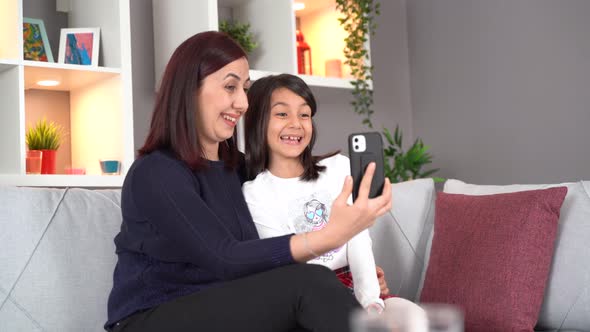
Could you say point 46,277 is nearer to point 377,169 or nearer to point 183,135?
point 183,135

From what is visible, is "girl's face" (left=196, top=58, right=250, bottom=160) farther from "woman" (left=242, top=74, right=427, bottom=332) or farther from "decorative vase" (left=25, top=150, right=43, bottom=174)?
"decorative vase" (left=25, top=150, right=43, bottom=174)

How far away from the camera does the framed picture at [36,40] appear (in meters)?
2.70

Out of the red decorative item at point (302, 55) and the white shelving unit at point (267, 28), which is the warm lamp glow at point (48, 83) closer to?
the white shelving unit at point (267, 28)

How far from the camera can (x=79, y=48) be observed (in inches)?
110

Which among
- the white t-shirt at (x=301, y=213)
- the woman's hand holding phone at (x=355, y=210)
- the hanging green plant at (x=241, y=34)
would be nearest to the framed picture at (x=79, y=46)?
the hanging green plant at (x=241, y=34)

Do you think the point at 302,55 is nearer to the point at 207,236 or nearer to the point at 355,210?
the point at 207,236

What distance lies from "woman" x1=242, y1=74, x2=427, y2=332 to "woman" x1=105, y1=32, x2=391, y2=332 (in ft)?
0.42

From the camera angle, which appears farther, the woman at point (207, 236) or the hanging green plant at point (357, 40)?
the hanging green plant at point (357, 40)

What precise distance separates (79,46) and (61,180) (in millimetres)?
617

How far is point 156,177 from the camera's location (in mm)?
1492

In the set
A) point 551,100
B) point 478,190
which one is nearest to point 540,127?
point 551,100

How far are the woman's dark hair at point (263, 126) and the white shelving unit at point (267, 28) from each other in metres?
0.90

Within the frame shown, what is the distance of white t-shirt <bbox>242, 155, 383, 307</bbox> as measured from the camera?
1876mm

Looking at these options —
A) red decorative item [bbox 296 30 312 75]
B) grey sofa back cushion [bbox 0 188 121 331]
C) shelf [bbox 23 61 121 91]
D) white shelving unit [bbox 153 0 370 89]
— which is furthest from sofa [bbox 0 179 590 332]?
Answer: red decorative item [bbox 296 30 312 75]
